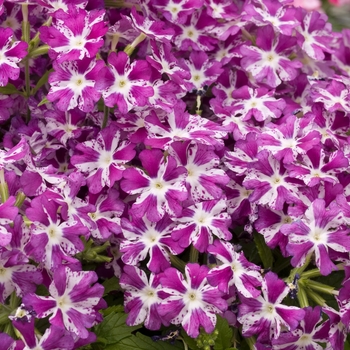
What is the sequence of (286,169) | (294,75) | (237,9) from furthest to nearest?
1. (237,9)
2. (294,75)
3. (286,169)

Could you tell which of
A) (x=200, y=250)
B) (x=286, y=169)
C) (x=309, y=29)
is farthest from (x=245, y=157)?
(x=309, y=29)

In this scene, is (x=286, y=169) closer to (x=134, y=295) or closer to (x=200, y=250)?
(x=200, y=250)

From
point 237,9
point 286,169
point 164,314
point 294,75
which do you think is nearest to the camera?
point 164,314

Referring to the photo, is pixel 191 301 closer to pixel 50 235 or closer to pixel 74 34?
pixel 50 235

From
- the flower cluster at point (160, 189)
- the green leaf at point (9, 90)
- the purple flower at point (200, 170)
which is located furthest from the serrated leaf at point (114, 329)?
the green leaf at point (9, 90)

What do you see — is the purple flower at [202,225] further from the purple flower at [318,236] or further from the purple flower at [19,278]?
the purple flower at [19,278]

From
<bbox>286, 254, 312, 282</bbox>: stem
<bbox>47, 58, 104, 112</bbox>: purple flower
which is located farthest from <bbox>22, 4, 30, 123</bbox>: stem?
<bbox>286, 254, 312, 282</bbox>: stem
